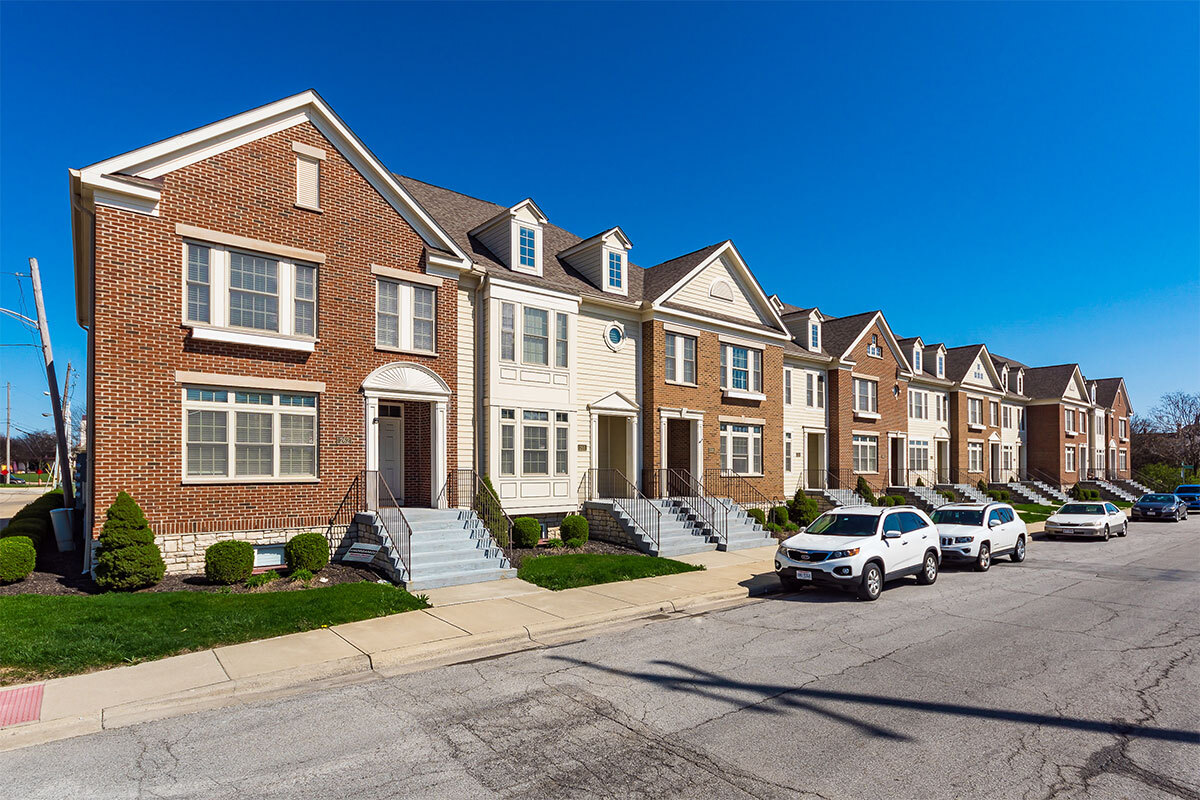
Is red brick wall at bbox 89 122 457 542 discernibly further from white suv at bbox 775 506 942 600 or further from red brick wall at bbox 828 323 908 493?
red brick wall at bbox 828 323 908 493

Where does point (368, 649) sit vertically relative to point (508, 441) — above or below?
below

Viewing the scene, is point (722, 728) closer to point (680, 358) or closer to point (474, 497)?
point (474, 497)

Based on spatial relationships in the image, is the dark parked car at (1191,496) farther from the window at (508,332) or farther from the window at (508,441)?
the window at (508,332)

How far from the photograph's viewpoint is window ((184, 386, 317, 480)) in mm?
13641

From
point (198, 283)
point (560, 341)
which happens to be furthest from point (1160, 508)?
point (198, 283)

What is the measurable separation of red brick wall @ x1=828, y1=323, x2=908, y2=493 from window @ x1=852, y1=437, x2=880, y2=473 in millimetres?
280

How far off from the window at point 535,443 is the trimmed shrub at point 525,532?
1846mm

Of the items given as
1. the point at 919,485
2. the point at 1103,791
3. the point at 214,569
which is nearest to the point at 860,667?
the point at 1103,791

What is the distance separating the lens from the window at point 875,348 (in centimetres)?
3434

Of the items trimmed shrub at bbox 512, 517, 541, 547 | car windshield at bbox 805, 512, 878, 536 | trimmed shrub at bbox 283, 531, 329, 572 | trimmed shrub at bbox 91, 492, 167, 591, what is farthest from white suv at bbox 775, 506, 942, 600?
trimmed shrub at bbox 91, 492, 167, 591

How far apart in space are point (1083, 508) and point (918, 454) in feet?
39.8

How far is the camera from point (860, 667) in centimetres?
855

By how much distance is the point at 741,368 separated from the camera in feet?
82.9

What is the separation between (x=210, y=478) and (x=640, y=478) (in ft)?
41.2
